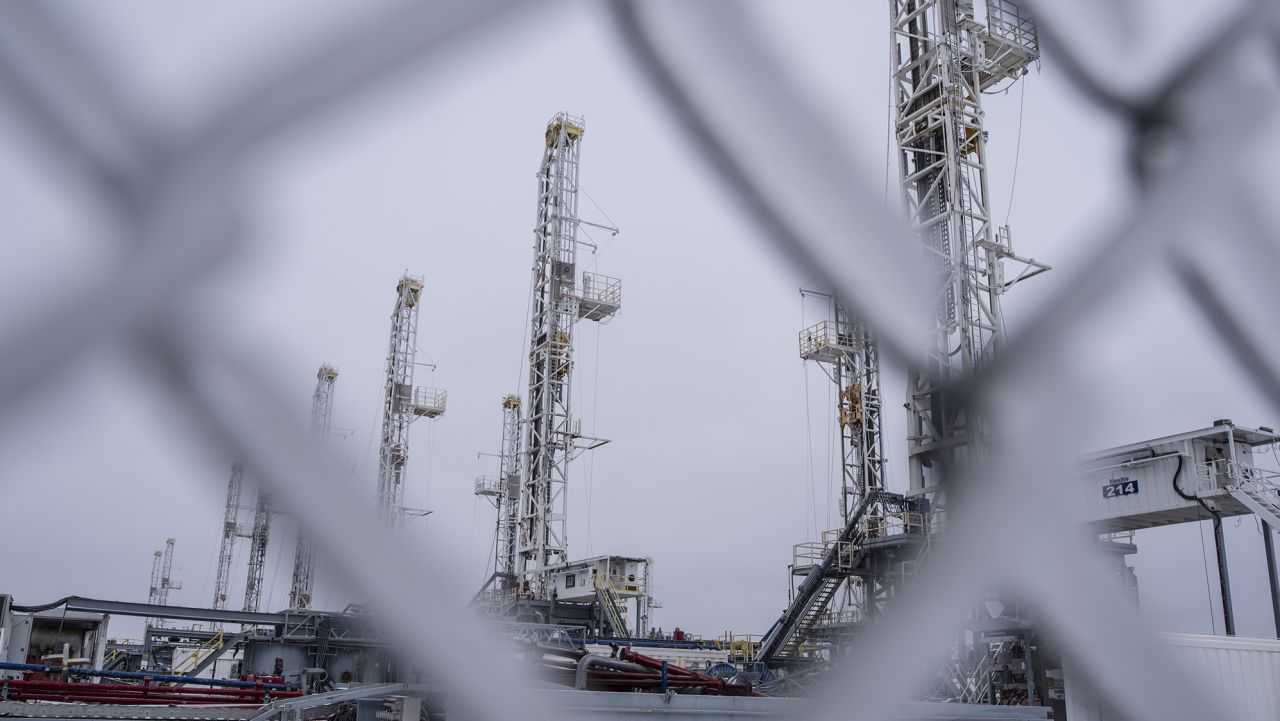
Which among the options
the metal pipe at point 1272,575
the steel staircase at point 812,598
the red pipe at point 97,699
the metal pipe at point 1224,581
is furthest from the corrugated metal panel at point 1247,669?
the steel staircase at point 812,598

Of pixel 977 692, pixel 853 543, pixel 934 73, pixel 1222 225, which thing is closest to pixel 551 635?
pixel 977 692

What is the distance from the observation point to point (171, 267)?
0.68 m

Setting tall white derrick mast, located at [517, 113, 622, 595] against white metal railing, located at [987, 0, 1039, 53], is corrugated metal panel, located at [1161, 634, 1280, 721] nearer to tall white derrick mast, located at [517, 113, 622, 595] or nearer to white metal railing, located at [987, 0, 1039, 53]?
white metal railing, located at [987, 0, 1039, 53]

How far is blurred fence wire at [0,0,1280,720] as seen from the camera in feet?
2.23

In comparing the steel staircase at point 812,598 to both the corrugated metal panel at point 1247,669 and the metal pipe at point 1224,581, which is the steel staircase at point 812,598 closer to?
the metal pipe at point 1224,581

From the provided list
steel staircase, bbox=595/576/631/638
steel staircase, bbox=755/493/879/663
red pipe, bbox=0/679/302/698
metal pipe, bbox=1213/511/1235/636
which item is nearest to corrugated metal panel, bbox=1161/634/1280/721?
metal pipe, bbox=1213/511/1235/636

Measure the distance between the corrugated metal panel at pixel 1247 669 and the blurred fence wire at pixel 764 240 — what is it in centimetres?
762

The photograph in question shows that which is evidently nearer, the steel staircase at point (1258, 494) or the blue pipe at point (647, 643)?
the steel staircase at point (1258, 494)

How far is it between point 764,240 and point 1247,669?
8.92 meters

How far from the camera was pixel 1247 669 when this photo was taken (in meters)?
8.06

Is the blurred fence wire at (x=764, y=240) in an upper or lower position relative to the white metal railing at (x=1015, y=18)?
lower

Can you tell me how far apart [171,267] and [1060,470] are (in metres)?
0.82

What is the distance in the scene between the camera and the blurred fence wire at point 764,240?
2.23 ft

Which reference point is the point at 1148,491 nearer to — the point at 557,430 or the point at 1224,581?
the point at 1224,581
